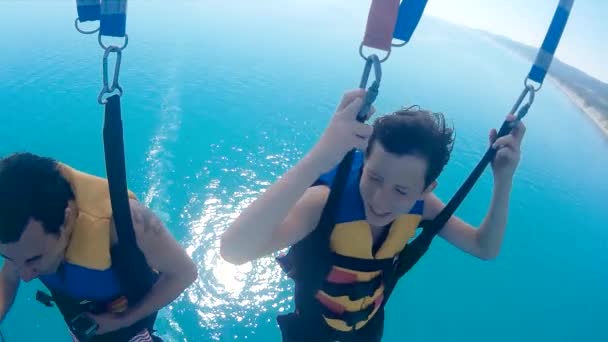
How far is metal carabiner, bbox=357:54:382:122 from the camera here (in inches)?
36.1

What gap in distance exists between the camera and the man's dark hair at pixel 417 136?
1.27 meters

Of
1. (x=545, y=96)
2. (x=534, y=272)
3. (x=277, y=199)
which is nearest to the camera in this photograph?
(x=277, y=199)

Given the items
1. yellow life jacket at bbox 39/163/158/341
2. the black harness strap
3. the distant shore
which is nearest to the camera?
the black harness strap

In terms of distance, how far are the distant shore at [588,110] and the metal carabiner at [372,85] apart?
1883cm

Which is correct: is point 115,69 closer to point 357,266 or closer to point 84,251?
point 84,251

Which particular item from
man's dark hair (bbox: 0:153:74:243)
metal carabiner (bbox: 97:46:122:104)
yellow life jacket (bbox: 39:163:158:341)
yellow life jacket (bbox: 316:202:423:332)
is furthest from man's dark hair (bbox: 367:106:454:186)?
man's dark hair (bbox: 0:153:74:243)

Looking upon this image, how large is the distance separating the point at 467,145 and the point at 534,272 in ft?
14.8

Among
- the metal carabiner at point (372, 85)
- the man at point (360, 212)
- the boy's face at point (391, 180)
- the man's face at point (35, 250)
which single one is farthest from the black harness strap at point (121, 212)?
the boy's face at point (391, 180)

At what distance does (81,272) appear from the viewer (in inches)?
59.3

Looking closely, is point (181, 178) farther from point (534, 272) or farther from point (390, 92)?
point (390, 92)

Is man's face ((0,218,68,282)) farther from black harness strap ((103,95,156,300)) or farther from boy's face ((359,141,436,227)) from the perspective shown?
boy's face ((359,141,436,227))

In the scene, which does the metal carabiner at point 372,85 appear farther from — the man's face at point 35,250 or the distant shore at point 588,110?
the distant shore at point 588,110

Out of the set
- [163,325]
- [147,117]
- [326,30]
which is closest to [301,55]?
[326,30]

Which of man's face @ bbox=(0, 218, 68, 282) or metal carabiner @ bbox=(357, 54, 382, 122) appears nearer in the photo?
metal carabiner @ bbox=(357, 54, 382, 122)
